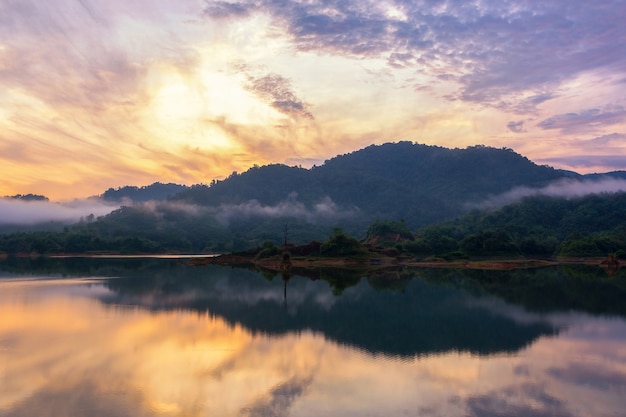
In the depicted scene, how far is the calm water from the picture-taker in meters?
14.5

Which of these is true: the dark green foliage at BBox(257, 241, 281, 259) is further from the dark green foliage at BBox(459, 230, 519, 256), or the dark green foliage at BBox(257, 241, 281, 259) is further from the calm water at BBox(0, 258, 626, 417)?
the calm water at BBox(0, 258, 626, 417)

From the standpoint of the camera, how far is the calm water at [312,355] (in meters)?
14.5

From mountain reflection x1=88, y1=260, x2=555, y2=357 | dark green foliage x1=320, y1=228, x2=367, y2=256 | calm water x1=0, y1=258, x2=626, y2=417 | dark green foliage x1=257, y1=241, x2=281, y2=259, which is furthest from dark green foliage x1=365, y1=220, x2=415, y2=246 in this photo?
calm water x1=0, y1=258, x2=626, y2=417

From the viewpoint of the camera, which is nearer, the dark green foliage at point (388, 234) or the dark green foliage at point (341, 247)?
the dark green foliage at point (341, 247)

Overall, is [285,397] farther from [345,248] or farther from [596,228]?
[596,228]

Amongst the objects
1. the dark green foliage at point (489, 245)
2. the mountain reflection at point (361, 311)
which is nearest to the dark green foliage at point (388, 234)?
the dark green foliage at point (489, 245)

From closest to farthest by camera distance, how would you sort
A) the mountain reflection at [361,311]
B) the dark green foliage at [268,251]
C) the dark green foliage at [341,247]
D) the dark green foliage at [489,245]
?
the mountain reflection at [361,311]
the dark green foliage at [341,247]
the dark green foliage at [489,245]
the dark green foliage at [268,251]

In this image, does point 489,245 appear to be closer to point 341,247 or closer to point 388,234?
point 341,247

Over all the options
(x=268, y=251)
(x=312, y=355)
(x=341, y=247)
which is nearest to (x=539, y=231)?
(x=341, y=247)

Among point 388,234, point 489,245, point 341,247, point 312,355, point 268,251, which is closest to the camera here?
point 312,355

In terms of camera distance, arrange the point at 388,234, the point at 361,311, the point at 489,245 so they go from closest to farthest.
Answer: the point at 361,311 < the point at 489,245 < the point at 388,234

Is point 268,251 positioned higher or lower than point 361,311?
higher

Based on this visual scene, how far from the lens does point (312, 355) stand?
2064 centimetres

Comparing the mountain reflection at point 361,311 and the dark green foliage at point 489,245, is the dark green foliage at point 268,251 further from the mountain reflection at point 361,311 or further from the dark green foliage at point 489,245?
the mountain reflection at point 361,311
